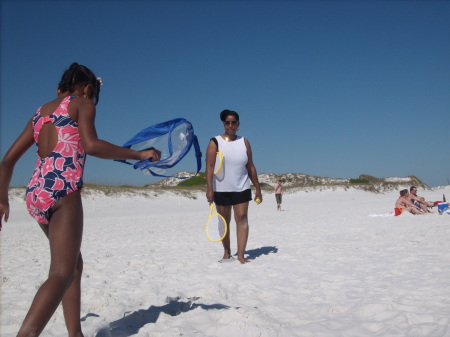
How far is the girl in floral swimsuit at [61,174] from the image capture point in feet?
6.84

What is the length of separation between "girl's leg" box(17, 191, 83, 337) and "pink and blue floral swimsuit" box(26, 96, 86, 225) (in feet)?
0.17

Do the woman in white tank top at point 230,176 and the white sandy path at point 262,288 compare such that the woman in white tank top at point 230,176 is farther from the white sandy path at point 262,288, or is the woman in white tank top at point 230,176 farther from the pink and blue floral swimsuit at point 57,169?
the pink and blue floral swimsuit at point 57,169

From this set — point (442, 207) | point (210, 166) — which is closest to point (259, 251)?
point (210, 166)

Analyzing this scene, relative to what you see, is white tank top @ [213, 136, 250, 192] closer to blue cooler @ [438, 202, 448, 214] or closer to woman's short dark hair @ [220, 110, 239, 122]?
woman's short dark hair @ [220, 110, 239, 122]

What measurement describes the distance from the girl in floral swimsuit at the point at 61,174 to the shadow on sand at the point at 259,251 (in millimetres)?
3558

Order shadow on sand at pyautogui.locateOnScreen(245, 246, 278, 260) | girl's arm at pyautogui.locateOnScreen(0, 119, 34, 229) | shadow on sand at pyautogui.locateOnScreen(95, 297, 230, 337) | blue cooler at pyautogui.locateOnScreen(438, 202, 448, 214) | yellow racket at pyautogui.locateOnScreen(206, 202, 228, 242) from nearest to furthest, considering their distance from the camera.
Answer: girl's arm at pyautogui.locateOnScreen(0, 119, 34, 229)
shadow on sand at pyautogui.locateOnScreen(95, 297, 230, 337)
yellow racket at pyautogui.locateOnScreen(206, 202, 228, 242)
shadow on sand at pyautogui.locateOnScreen(245, 246, 278, 260)
blue cooler at pyautogui.locateOnScreen(438, 202, 448, 214)

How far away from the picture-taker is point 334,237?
725 centimetres

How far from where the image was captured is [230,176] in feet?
16.8

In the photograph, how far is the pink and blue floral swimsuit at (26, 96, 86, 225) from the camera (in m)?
2.11

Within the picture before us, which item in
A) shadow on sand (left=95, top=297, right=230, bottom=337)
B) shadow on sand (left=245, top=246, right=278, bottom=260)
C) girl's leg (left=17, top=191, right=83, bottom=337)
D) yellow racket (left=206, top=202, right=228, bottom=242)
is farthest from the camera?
shadow on sand (left=245, top=246, right=278, bottom=260)

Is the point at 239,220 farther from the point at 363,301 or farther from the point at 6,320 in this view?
the point at 6,320

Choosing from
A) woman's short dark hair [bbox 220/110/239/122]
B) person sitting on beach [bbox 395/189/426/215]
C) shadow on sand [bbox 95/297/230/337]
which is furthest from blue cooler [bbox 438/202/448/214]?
shadow on sand [bbox 95/297/230/337]

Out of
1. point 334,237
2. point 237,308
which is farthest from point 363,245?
point 237,308

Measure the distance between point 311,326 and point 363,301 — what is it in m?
0.75
